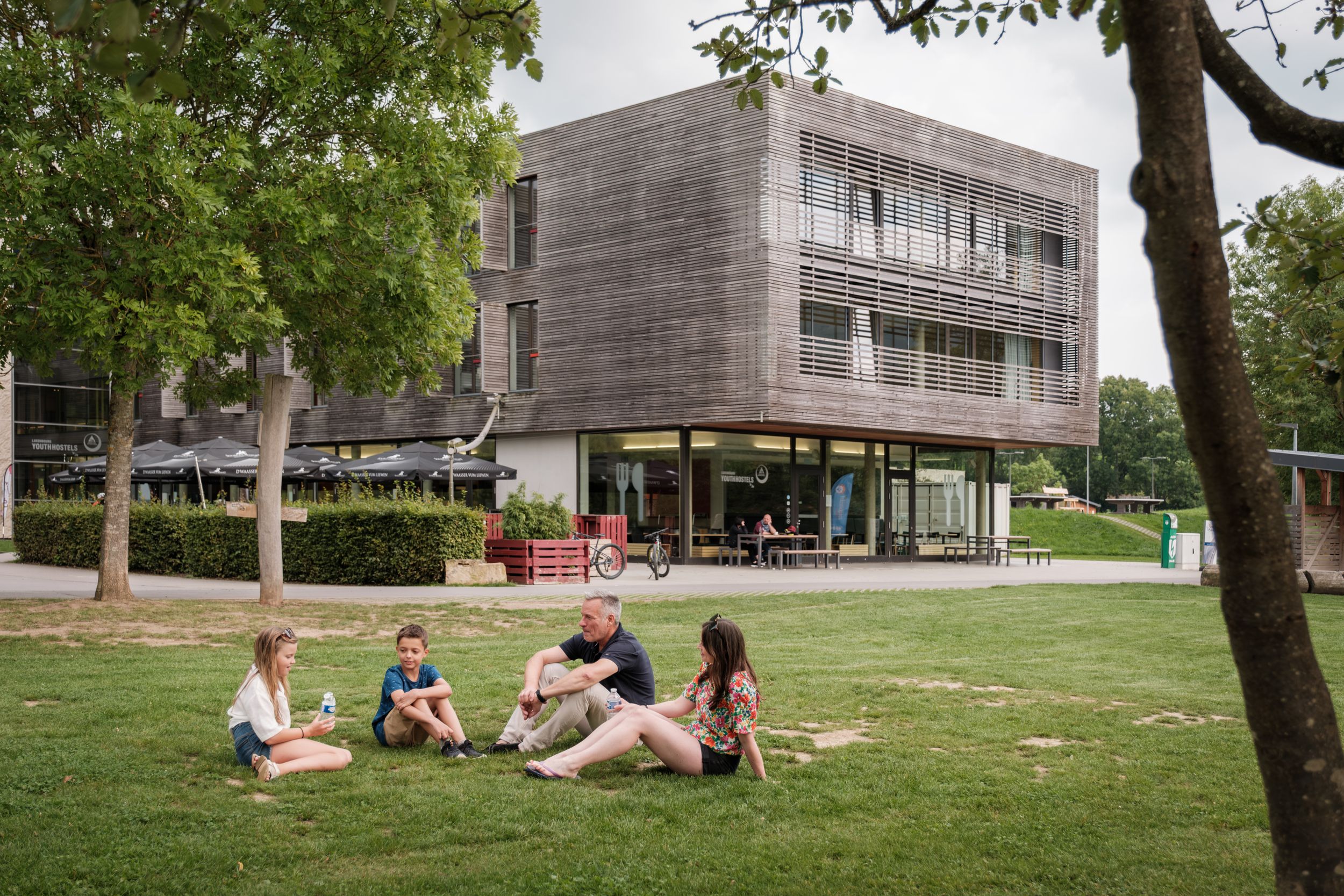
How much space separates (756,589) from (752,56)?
15107 mm

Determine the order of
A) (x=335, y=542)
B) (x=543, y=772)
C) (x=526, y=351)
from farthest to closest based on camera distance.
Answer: (x=526, y=351)
(x=335, y=542)
(x=543, y=772)

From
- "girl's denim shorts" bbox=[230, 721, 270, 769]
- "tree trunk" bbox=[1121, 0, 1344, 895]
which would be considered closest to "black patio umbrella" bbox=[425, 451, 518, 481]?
"girl's denim shorts" bbox=[230, 721, 270, 769]

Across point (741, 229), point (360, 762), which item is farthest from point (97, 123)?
point (741, 229)

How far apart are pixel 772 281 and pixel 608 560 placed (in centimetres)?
771

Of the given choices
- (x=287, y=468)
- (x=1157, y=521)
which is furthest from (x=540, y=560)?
(x=1157, y=521)

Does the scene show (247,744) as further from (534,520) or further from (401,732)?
(534,520)

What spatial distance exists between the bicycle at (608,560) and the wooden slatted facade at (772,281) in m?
5.08

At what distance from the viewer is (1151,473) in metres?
109

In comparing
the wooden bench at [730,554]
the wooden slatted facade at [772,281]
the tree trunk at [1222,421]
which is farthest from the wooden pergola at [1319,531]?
the tree trunk at [1222,421]

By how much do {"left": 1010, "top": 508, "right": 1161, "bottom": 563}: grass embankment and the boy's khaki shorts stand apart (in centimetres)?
4266

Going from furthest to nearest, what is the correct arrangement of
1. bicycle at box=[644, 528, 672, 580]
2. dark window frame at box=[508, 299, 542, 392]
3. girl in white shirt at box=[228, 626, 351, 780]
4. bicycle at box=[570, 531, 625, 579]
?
dark window frame at box=[508, 299, 542, 392] → bicycle at box=[644, 528, 672, 580] → bicycle at box=[570, 531, 625, 579] → girl in white shirt at box=[228, 626, 351, 780]

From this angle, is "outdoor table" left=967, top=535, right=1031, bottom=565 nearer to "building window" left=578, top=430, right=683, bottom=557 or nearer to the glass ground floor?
the glass ground floor

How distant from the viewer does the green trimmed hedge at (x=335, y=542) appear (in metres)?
20.4

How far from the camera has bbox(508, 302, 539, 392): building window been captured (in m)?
31.9
